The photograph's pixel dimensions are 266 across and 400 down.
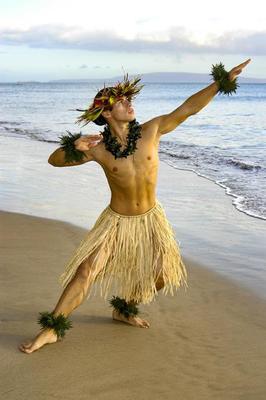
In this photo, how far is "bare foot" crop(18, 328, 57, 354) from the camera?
3.79 meters

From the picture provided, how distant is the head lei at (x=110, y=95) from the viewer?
13.4ft

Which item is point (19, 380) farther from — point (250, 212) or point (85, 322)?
point (250, 212)

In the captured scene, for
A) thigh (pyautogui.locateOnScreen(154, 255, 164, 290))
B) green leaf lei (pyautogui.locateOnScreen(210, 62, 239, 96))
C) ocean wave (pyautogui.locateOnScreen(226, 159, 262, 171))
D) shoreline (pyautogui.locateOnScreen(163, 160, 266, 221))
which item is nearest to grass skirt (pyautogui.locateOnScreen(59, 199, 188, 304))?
thigh (pyautogui.locateOnScreen(154, 255, 164, 290))

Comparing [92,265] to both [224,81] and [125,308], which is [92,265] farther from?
[224,81]

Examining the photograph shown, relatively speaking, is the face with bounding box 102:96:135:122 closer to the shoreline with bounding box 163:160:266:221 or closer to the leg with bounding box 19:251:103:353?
the leg with bounding box 19:251:103:353

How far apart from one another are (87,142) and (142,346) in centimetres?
119

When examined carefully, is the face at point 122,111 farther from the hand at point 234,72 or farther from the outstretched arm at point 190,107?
the hand at point 234,72

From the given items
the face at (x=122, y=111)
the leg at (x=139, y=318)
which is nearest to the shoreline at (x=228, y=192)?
the leg at (x=139, y=318)

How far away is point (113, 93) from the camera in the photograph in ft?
13.5

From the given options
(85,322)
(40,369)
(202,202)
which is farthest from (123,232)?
(202,202)

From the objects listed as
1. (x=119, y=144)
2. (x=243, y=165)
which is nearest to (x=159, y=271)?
(x=119, y=144)

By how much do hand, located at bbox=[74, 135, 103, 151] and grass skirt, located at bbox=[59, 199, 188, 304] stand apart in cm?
45

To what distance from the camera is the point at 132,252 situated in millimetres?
4090

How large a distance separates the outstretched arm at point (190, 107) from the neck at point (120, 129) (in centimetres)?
17
